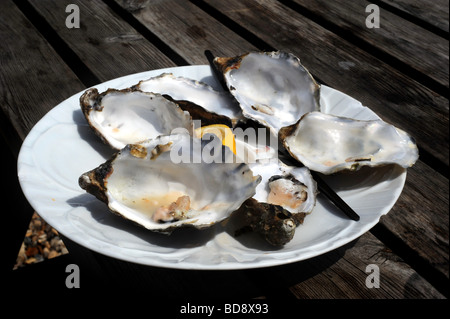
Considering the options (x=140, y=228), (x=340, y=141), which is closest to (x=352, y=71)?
(x=340, y=141)

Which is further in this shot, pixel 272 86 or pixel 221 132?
pixel 272 86

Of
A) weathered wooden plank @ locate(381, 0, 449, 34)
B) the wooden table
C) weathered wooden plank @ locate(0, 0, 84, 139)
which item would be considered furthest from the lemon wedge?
weathered wooden plank @ locate(381, 0, 449, 34)

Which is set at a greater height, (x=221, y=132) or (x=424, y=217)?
(x=221, y=132)

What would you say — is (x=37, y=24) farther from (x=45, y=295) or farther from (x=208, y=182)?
(x=208, y=182)

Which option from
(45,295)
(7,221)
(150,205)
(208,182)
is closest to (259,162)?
(208,182)

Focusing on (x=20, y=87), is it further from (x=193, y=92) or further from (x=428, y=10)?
(x=428, y=10)

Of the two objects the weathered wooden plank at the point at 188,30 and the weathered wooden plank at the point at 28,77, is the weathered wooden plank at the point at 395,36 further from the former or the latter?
the weathered wooden plank at the point at 28,77
